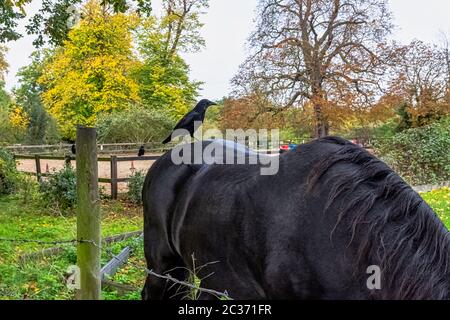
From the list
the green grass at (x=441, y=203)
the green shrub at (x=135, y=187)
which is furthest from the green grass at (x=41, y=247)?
the green grass at (x=441, y=203)

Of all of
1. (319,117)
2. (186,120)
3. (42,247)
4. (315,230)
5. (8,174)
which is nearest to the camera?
(315,230)

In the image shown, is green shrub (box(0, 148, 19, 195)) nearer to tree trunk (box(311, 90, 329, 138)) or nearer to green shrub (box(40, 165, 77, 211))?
green shrub (box(40, 165, 77, 211))

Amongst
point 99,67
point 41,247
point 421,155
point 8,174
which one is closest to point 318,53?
point 421,155

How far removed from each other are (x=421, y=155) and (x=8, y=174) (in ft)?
34.6

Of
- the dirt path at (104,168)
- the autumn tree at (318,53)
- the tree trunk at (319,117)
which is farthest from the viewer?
the autumn tree at (318,53)

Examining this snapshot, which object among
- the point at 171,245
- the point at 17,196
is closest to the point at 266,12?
the point at 17,196

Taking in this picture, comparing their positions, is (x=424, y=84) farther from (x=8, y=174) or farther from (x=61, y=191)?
(x=8, y=174)

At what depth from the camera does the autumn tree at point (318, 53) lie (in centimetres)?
1137

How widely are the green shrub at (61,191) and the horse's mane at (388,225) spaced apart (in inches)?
308

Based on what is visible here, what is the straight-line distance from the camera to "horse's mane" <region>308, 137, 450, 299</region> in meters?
1.38

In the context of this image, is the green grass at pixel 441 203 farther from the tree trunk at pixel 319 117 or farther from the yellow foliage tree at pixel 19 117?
the yellow foliage tree at pixel 19 117

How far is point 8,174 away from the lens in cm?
1000

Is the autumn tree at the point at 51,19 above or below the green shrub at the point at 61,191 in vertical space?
above

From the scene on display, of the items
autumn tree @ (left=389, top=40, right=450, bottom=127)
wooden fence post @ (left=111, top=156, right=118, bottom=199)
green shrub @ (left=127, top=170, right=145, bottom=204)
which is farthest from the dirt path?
autumn tree @ (left=389, top=40, right=450, bottom=127)
